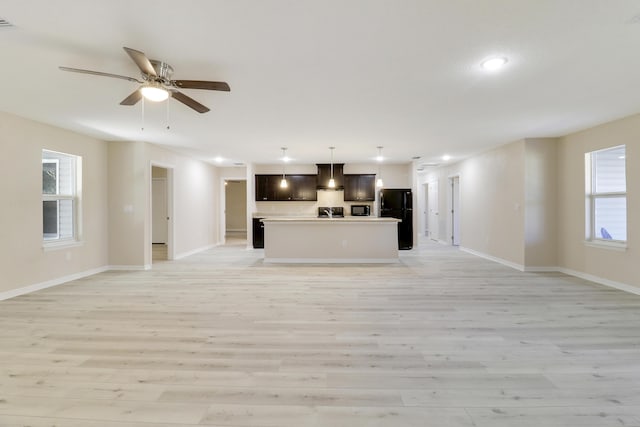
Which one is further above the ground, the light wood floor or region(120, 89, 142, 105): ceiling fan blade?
region(120, 89, 142, 105): ceiling fan blade

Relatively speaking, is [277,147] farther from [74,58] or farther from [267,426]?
[267,426]

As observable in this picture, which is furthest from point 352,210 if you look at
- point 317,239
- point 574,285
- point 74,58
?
point 74,58

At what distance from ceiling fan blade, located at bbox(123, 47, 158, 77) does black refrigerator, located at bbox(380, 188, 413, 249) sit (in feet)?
21.6

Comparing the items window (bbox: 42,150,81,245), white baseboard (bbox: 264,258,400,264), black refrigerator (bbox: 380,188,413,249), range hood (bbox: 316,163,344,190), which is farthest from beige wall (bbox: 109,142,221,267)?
black refrigerator (bbox: 380,188,413,249)

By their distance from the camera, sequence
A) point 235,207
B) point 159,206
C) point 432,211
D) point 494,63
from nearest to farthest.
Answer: point 494,63, point 159,206, point 432,211, point 235,207

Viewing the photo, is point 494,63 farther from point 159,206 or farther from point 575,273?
point 159,206

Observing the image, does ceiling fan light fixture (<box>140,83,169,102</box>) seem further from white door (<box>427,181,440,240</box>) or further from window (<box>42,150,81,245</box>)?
white door (<box>427,181,440,240</box>)

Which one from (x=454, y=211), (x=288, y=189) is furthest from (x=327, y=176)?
(x=454, y=211)

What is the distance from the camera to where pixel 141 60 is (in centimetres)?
209

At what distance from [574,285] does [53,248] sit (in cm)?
809

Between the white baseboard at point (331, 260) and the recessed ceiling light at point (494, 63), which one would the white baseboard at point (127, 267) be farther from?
→ the recessed ceiling light at point (494, 63)

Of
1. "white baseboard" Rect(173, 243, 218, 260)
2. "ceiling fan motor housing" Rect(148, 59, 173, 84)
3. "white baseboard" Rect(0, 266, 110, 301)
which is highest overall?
"ceiling fan motor housing" Rect(148, 59, 173, 84)

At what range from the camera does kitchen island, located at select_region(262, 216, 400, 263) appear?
638cm

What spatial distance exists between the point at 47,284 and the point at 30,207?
120cm
